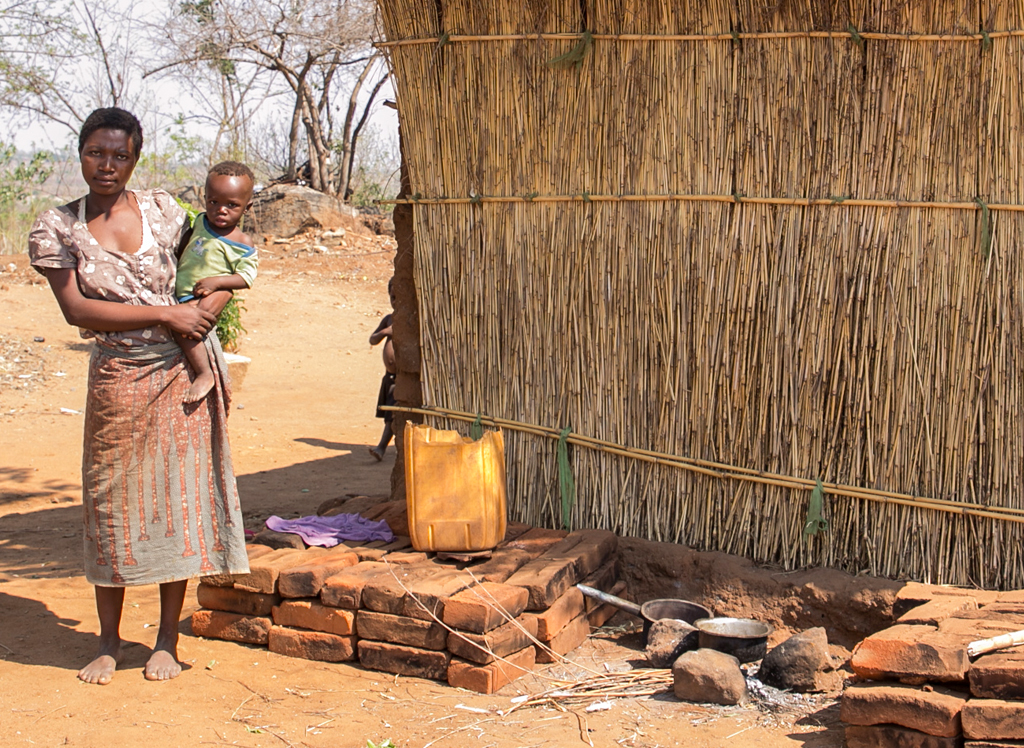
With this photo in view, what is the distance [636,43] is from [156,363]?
7.74ft

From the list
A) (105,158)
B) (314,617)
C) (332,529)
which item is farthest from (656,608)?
(105,158)

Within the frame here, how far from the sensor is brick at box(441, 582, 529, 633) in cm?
339

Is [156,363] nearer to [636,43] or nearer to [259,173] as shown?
[636,43]

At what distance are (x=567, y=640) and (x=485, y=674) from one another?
1.63ft

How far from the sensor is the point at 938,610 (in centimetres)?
333

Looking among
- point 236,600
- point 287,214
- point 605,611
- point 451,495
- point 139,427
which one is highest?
point 287,214

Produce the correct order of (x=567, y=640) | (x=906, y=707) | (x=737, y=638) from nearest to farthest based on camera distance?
(x=906, y=707) < (x=737, y=638) < (x=567, y=640)

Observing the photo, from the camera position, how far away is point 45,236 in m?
3.24

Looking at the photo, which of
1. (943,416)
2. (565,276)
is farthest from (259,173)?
(943,416)

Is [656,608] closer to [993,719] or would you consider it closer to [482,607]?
[482,607]

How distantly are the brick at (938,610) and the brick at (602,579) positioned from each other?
1196 millimetres

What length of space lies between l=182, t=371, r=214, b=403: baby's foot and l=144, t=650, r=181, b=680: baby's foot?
3.05 ft

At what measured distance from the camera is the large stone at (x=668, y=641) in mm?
3613

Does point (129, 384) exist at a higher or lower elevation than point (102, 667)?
higher
